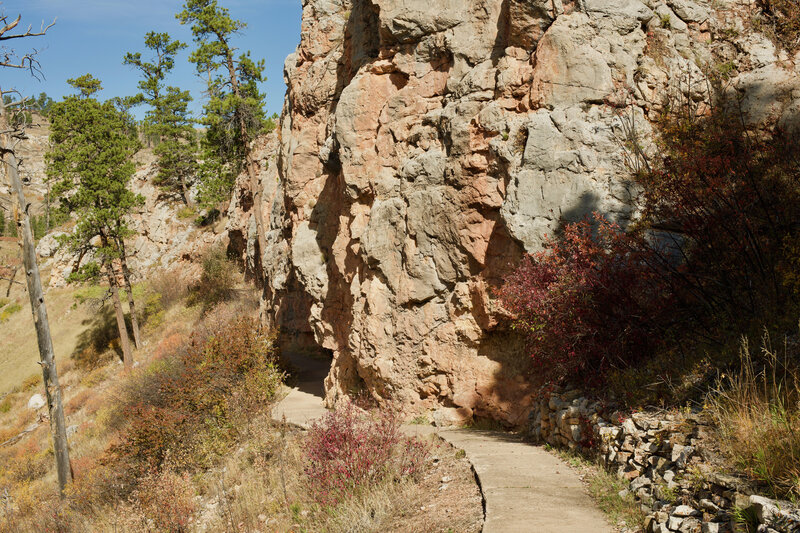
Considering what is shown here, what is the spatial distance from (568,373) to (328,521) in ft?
13.5

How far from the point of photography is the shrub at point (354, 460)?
741 cm

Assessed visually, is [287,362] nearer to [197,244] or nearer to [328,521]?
[328,521]

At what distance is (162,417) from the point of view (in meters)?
13.8

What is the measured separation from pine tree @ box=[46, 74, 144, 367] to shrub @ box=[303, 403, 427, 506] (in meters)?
23.8

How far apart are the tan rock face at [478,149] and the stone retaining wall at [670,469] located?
3.54m

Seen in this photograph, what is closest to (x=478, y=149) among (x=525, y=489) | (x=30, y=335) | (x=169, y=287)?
(x=525, y=489)

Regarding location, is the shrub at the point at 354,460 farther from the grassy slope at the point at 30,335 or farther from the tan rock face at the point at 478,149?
the grassy slope at the point at 30,335

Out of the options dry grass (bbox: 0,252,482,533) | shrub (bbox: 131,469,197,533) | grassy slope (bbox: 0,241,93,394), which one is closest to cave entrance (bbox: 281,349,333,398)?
dry grass (bbox: 0,252,482,533)

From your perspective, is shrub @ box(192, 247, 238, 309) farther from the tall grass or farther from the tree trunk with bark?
the tall grass

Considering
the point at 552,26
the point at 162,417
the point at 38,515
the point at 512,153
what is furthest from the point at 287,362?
the point at 552,26

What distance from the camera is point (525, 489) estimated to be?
6293mm

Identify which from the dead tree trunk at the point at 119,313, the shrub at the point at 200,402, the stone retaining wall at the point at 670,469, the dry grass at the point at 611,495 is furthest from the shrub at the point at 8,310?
the dry grass at the point at 611,495

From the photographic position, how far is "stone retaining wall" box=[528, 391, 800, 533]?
4.33m

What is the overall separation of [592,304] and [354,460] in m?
4.10
